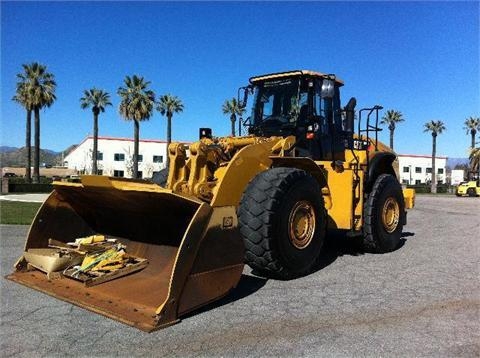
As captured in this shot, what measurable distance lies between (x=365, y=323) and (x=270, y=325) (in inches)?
36.5

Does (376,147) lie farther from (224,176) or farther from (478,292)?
(224,176)

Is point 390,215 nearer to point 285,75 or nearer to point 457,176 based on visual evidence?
point 285,75

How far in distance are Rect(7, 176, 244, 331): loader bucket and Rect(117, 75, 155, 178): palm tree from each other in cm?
3822

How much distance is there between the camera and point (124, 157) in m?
71.4

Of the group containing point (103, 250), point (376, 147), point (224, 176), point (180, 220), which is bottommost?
point (103, 250)

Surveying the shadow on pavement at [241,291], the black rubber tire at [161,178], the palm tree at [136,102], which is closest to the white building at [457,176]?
the palm tree at [136,102]

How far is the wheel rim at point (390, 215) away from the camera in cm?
828

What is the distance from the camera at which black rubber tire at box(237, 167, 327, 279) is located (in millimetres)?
5457

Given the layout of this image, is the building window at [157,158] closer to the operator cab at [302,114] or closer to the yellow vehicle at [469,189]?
the yellow vehicle at [469,189]

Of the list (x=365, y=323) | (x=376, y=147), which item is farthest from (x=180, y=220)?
(x=376, y=147)

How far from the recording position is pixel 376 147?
8.89 metres

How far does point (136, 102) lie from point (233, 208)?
40.5 m

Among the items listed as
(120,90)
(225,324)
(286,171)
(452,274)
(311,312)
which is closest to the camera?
(225,324)

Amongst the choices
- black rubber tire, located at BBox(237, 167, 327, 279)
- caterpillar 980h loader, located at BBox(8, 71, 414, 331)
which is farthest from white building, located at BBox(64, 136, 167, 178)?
black rubber tire, located at BBox(237, 167, 327, 279)
